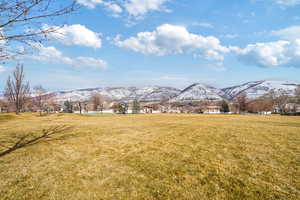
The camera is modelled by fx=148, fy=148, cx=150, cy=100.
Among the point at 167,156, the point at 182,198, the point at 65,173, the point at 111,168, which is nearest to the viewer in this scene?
the point at 182,198

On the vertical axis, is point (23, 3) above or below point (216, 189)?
above

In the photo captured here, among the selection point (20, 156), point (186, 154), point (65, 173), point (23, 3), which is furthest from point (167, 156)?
point (23, 3)

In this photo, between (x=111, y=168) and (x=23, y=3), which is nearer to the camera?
(x=23, y=3)

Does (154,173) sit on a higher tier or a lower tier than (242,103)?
lower

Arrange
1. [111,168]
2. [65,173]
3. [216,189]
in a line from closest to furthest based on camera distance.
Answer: [216,189] → [65,173] → [111,168]

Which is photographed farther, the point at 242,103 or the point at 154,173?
the point at 242,103

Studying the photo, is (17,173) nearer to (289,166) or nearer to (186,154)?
(186,154)

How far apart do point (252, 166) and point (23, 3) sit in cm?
659

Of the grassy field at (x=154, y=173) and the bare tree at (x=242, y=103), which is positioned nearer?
the grassy field at (x=154, y=173)

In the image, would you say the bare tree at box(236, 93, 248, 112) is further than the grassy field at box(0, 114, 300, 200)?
Yes

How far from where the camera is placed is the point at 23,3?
10.7 ft

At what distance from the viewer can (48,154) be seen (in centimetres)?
493

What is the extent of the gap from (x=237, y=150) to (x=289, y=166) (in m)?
1.44

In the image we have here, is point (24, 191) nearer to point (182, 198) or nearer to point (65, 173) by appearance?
point (65, 173)
